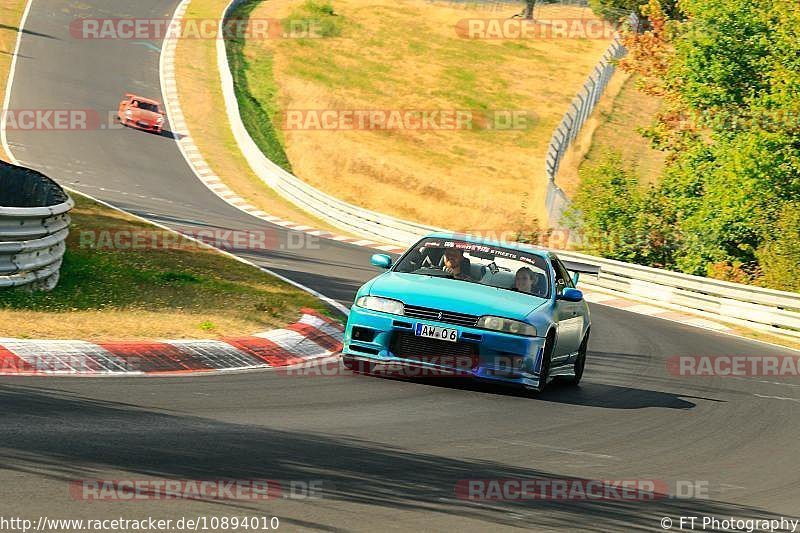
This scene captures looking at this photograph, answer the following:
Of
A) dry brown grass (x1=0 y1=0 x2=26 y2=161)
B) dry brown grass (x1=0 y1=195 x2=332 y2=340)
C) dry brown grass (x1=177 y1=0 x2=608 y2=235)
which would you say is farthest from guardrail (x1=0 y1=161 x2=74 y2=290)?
dry brown grass (x1=0 y1=0 x2=26 y2=161)

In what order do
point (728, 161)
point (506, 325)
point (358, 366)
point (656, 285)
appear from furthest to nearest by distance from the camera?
point (728, 161)
point (656, 285)
point (358, 366)
point (506, 325)

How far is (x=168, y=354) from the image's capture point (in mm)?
11242

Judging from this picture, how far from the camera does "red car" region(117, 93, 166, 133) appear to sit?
142 ft

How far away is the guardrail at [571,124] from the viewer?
35875mm

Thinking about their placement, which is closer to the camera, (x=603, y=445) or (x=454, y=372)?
(x=603, y=445)

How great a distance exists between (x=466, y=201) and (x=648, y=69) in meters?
9.37

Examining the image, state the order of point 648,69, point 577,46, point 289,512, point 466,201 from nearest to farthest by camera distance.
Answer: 1. point 289,512
2. point 466,201
3. point 648,69
4. point 577,46

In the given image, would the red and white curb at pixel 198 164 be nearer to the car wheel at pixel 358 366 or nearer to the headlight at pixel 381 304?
the car wheel at pixel 358 366

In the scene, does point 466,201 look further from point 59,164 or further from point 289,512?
point 289,512

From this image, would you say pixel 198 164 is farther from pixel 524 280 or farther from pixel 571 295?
pixel 571 295

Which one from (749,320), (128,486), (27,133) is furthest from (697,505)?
(27,133)

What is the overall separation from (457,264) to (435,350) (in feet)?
5.16

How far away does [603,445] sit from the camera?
32.3 feet

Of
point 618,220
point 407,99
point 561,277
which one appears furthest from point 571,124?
point 561,277
